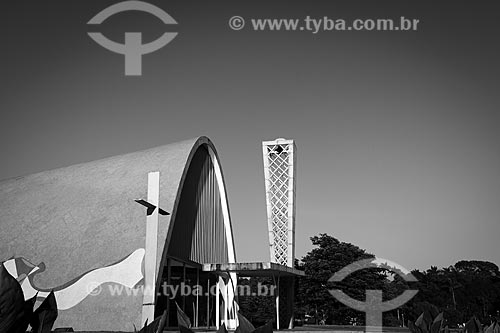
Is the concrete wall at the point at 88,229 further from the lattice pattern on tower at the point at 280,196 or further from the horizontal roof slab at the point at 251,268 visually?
the lattice pattern on tower at the point at 280,196

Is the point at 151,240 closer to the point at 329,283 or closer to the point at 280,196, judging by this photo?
the point at 280,196

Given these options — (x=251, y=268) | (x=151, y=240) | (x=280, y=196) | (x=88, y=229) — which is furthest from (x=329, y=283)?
(x=151, y=240)

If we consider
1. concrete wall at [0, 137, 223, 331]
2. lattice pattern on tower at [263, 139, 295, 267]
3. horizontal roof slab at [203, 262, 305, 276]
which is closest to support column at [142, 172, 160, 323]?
concrete wall at [0, 137, 223, 331]

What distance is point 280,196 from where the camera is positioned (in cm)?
3412

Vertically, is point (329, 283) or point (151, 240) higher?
point (151, 240)

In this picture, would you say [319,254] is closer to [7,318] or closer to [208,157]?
[208,157]

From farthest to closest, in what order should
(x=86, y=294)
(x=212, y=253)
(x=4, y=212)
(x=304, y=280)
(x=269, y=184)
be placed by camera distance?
(x=304, y=280)
(x=269, y=184)
(x=212, y=253)
(x=4, y=212)
(x=86, y=294)

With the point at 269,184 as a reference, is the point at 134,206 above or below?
below

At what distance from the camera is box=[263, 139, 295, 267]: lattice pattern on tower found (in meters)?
32.9

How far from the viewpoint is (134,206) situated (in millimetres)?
23328

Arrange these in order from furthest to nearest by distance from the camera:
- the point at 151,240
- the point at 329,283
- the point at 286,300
Answer: the point at 329,283
the point at 286,300
the point at 151,240

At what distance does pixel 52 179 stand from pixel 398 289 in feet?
96.0

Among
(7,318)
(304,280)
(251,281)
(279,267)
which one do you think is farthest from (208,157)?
(7,318)

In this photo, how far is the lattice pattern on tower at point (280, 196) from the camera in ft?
108
